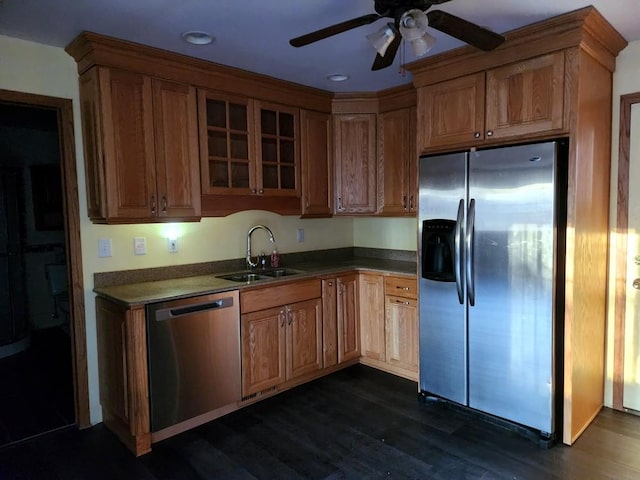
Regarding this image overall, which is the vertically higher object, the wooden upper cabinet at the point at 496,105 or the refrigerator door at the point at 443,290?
the wooden upper cabinet at the point at 496,105

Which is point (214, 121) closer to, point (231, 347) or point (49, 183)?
point (231, 347)

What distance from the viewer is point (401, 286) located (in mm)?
3365

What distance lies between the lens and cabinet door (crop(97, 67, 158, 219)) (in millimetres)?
2527

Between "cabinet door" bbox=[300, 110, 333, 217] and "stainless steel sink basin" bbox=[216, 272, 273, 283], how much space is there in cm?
70

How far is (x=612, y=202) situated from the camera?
281 centimetres

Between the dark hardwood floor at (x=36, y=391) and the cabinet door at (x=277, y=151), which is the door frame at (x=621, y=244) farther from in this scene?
the dark hardwood floor at (x=36, y=391)

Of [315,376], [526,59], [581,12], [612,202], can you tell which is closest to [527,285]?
[612,202]

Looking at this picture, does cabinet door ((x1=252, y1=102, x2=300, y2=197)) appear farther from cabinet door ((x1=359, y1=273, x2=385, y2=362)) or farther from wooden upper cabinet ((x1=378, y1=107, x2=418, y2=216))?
cabinet door ((x1=359, y1=273, x2=385, y2=362))

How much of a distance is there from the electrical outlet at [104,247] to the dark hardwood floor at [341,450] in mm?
1122

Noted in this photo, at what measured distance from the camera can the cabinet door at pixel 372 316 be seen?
3543mm

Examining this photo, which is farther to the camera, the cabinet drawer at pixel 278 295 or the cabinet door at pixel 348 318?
the cabinet door at pixel 348 318

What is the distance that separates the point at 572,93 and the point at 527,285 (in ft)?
3.54

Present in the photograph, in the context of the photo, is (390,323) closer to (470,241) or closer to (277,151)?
(470,241)

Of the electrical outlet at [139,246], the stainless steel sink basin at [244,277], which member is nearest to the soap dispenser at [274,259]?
the stainless steel sink basin at [244,277]
